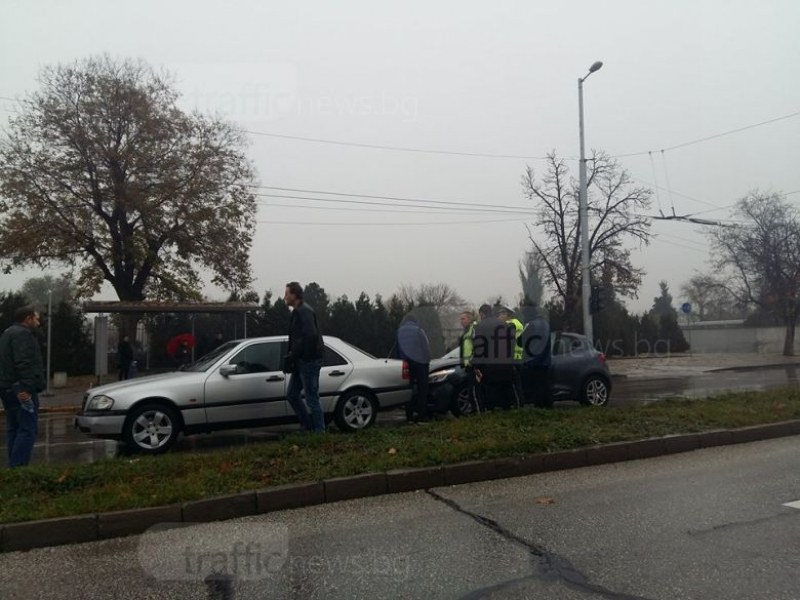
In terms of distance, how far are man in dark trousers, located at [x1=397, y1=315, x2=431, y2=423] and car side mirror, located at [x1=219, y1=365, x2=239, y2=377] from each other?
241cm

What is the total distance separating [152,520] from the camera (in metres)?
5.15

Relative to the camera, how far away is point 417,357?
373 inches

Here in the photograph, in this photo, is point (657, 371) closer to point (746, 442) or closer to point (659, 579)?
point (746, 442)

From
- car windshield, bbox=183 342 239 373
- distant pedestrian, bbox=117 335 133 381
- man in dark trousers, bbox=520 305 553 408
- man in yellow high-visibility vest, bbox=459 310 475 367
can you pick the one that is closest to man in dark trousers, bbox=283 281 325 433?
car windshield, bbox=183 342 239 373

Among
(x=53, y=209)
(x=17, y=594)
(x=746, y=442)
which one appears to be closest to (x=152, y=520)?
(x=17, y=594)

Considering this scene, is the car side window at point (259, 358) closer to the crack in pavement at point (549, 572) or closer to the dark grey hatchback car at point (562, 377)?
the dark grey hatchback car at point (562, 377)

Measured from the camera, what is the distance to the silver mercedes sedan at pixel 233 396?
8.04 metres


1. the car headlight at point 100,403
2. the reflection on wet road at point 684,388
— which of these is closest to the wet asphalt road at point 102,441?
the reflection on wet road at point 684,388

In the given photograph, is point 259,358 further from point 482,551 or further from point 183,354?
point 183,354

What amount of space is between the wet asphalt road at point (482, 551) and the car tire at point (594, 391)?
5.14 metres

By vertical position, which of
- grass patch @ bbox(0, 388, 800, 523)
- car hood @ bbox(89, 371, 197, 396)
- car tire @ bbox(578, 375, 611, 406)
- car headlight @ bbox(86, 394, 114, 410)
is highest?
car hood @ bbox(89, 371, 197, 396)

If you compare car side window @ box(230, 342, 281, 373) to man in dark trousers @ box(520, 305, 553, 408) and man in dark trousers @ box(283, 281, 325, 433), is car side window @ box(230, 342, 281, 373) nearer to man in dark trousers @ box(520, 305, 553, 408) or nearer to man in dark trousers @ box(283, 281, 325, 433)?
man in dark trousers @ box(283, 281, 325, 433)

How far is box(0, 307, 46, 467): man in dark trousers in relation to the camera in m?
6.77

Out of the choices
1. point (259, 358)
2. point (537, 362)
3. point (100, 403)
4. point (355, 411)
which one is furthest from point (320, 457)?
point (537, 362)
